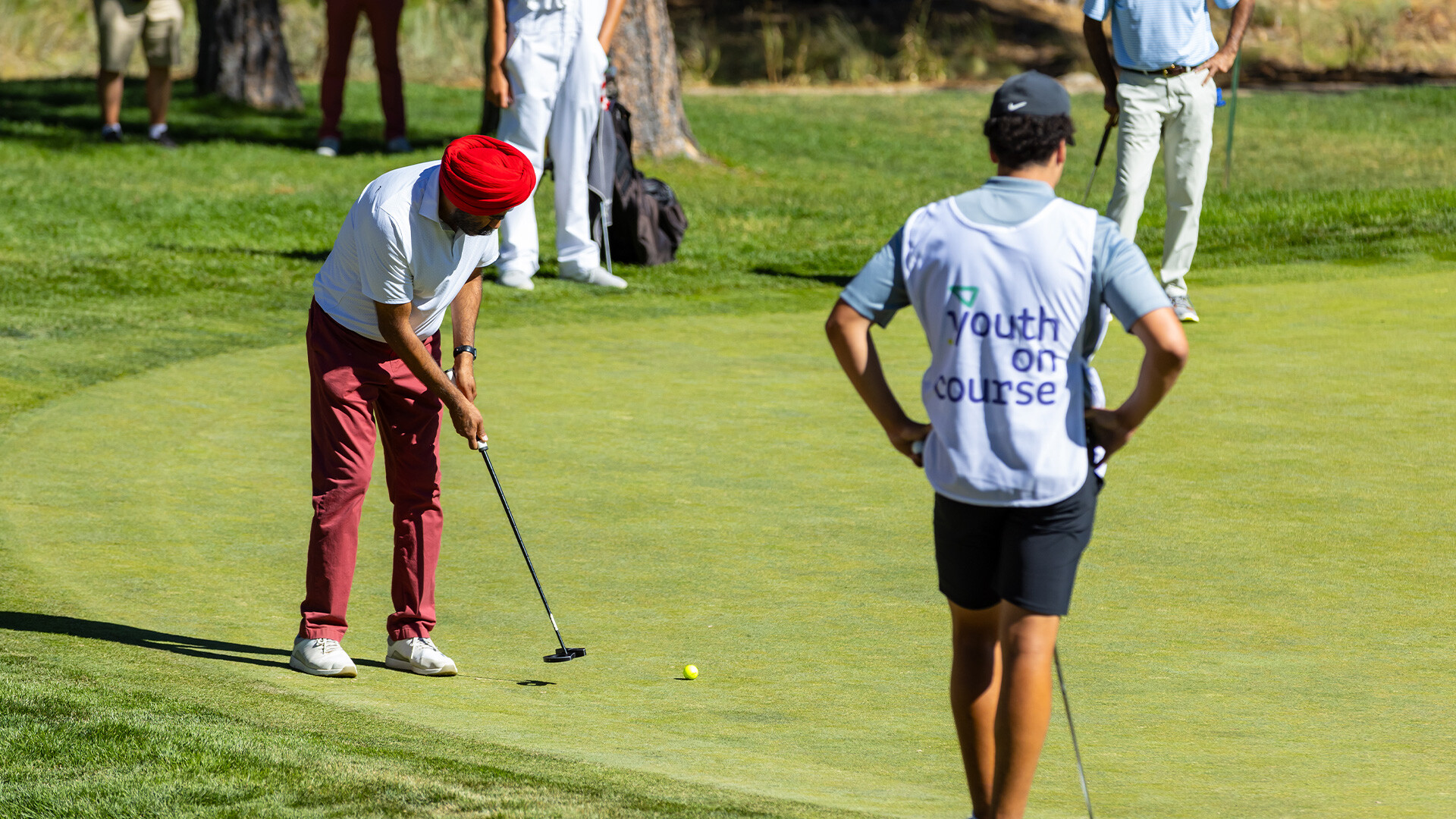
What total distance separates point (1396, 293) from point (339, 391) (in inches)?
277

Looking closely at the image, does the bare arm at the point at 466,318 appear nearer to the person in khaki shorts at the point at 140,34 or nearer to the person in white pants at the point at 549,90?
the person in white pants at the point at 549,90

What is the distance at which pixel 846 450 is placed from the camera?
7117mm

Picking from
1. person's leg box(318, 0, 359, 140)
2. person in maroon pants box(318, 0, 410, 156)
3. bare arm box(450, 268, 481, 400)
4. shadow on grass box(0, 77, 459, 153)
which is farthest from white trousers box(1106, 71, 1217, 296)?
shadow on grass box(0, 77, 459, 153)

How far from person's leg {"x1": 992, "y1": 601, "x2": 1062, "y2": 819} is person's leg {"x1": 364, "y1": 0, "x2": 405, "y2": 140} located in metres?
14.4

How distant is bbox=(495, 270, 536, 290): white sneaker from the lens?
35.7 feet

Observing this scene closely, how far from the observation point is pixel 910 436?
3.50 meters

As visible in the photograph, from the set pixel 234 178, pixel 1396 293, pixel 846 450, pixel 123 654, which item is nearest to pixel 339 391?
pixel 123 654

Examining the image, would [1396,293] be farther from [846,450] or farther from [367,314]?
[367,314]

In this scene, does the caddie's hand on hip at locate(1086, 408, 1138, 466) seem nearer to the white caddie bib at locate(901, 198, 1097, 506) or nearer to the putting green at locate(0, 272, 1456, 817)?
the white caddie bib at locate(901, 198, 1097, 506)

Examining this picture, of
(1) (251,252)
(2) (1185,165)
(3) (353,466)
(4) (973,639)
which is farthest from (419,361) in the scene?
(1) (251,252)

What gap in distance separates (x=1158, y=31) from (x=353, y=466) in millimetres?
5876

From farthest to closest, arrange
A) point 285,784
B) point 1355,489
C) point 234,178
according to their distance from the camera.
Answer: point 234,178 < point 1355,489 < point 285,784

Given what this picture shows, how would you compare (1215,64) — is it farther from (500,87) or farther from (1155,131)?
(500,87)

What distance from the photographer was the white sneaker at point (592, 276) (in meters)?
11.1
